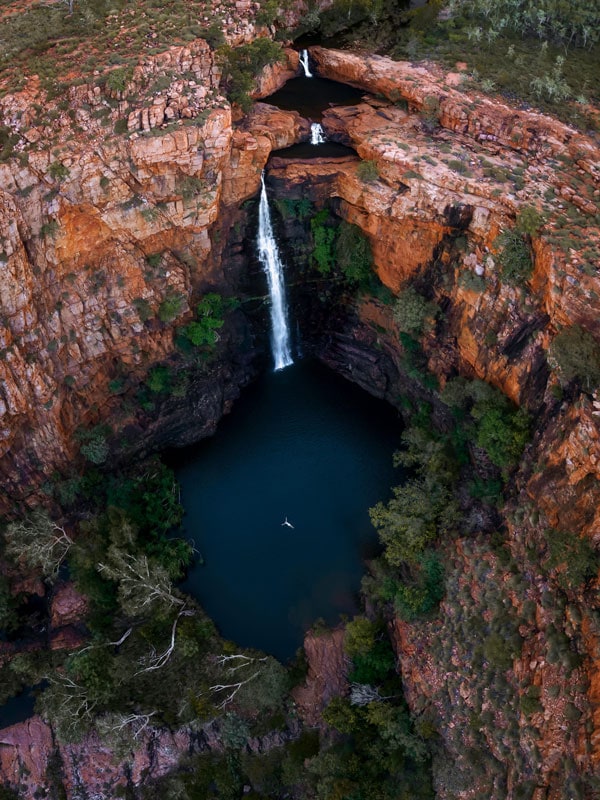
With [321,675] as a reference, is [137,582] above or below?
above

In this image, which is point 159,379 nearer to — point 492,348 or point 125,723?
point 125,723

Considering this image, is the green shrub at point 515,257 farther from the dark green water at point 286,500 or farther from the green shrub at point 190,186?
the green shrub at point 190,186

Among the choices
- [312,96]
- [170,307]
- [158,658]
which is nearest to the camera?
[158,658]

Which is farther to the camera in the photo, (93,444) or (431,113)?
(93,444)

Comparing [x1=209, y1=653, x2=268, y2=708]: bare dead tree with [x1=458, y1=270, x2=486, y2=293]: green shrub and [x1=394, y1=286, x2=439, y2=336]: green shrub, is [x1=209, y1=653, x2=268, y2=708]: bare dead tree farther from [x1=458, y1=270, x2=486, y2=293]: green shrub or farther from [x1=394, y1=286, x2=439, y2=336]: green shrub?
[x1=458, y1=270, x2=486, y2=293]: green shrub

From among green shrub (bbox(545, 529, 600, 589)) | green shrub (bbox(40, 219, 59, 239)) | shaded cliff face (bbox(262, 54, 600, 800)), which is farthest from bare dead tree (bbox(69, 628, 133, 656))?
green shrub (bbox(545, 529, 600, 589))

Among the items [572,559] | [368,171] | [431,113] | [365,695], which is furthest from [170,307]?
[572,559]

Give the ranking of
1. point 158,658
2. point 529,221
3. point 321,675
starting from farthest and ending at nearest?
1. point 158,658
2. point 321,675
3. point 529,221

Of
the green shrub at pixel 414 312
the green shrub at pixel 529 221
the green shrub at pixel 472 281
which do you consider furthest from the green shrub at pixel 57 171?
the green shrub at pixel 529 221
